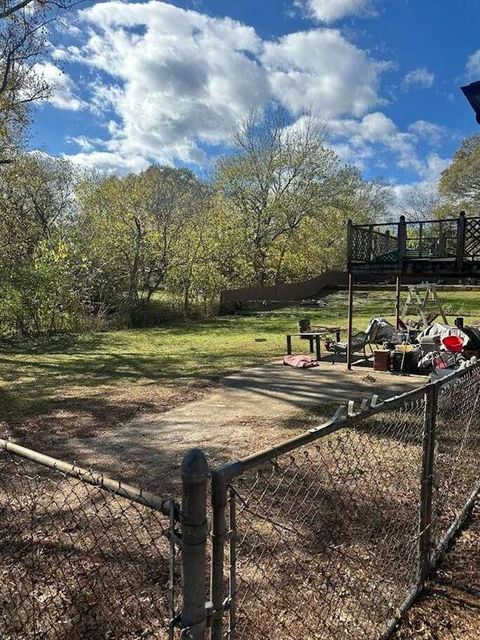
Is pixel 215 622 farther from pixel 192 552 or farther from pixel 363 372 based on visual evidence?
pixel 363 372

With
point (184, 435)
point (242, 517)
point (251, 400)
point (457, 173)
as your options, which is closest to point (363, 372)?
point (251, 400)

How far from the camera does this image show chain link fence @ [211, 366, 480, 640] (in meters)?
1.62

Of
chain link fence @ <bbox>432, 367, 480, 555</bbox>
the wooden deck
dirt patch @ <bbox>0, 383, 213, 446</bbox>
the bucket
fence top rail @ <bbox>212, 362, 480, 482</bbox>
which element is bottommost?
dirt patch @ <bbox>0, 383, 213, 446</bbox>

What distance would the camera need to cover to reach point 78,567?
2.62 m

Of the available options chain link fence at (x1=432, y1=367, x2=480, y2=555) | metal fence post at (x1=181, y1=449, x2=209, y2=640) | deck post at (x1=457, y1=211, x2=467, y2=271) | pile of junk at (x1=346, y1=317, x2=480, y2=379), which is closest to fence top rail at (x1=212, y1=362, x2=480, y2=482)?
metal fence post at (x1=181, y1=449, x2=209, y2=640)

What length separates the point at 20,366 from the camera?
922 centimetres

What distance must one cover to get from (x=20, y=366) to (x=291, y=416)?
20.3 ft

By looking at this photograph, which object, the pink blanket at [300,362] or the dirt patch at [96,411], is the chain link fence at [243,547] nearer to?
the dirt patch at [96,411]

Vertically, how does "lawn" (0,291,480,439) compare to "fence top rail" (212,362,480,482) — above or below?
below

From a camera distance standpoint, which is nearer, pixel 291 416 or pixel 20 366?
pixel 291 416

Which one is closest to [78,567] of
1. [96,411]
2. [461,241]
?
[96,411]

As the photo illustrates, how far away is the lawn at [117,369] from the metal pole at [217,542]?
168 inches

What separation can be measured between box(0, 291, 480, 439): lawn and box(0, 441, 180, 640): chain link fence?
1881 mm

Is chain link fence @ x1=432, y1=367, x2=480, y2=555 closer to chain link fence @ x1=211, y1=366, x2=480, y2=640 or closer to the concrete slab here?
chain link fence @ x1=211, y1=366, x2=480, y2=640
